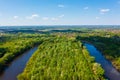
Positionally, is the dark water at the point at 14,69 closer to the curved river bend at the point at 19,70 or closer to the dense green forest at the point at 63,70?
the curved river bend at the point at 19,70

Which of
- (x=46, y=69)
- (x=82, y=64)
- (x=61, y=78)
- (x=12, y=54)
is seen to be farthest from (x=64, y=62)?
(x=12, y=54)

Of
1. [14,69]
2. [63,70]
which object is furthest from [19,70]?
[63,70]

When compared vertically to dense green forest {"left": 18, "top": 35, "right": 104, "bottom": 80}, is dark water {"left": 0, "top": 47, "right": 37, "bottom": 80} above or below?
below

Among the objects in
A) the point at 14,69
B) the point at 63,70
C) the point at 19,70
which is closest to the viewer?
the point at 63,70

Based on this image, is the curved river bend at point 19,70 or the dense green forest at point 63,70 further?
the curved river bend at point 19,70

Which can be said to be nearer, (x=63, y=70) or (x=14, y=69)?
(x=63, y=70)

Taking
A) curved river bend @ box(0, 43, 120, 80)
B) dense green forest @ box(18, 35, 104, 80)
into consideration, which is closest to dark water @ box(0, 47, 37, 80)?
curved river bend @ box(0, 43, 120, 80)

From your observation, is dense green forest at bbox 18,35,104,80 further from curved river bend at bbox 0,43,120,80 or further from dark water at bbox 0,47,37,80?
dark water at bbox 0,47,37,80

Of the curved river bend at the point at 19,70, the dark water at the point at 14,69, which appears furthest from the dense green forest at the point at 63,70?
the dark water at the point at 14,69

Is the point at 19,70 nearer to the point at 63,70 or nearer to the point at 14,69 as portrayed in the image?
the point at 14,69

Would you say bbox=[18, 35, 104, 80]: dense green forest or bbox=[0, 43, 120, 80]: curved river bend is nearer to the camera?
bbox=[18, 35, 104, 80]: dense green forest

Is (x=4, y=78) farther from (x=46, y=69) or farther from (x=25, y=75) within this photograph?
(x=46, y=69)
